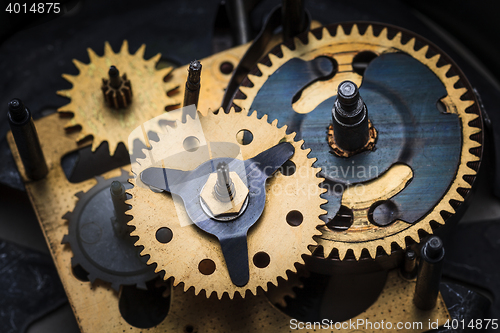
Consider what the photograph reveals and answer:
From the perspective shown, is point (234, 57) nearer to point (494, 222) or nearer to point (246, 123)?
point (246, 123)

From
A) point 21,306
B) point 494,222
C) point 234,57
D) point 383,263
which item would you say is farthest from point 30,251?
point 494,222

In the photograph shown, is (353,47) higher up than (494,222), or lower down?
higher up

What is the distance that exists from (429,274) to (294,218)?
0.58 m

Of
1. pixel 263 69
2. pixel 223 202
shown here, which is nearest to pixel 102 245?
pixel 223 202

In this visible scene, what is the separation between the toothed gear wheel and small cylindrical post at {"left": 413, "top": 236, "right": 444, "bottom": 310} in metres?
1.13

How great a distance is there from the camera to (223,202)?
104 inches

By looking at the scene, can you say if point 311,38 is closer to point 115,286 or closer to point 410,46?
point 410,46

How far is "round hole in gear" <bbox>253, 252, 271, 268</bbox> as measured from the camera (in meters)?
2.64

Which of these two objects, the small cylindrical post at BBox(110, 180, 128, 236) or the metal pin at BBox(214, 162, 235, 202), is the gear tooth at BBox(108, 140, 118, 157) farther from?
the metal pin at BBox(214, 162, 235, 202)

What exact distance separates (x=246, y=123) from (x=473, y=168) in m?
0.95

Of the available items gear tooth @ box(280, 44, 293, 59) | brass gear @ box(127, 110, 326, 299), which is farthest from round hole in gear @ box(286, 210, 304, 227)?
gear tooth @ box(280, 44, 293, 59)

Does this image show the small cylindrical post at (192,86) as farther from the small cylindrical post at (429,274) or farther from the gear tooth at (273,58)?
the small cylindrical post at (429,274)

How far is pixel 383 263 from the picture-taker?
2.93 meters

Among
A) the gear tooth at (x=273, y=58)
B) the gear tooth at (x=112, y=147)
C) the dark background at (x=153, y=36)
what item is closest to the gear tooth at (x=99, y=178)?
the gear tooth at (x=112, y=147)
